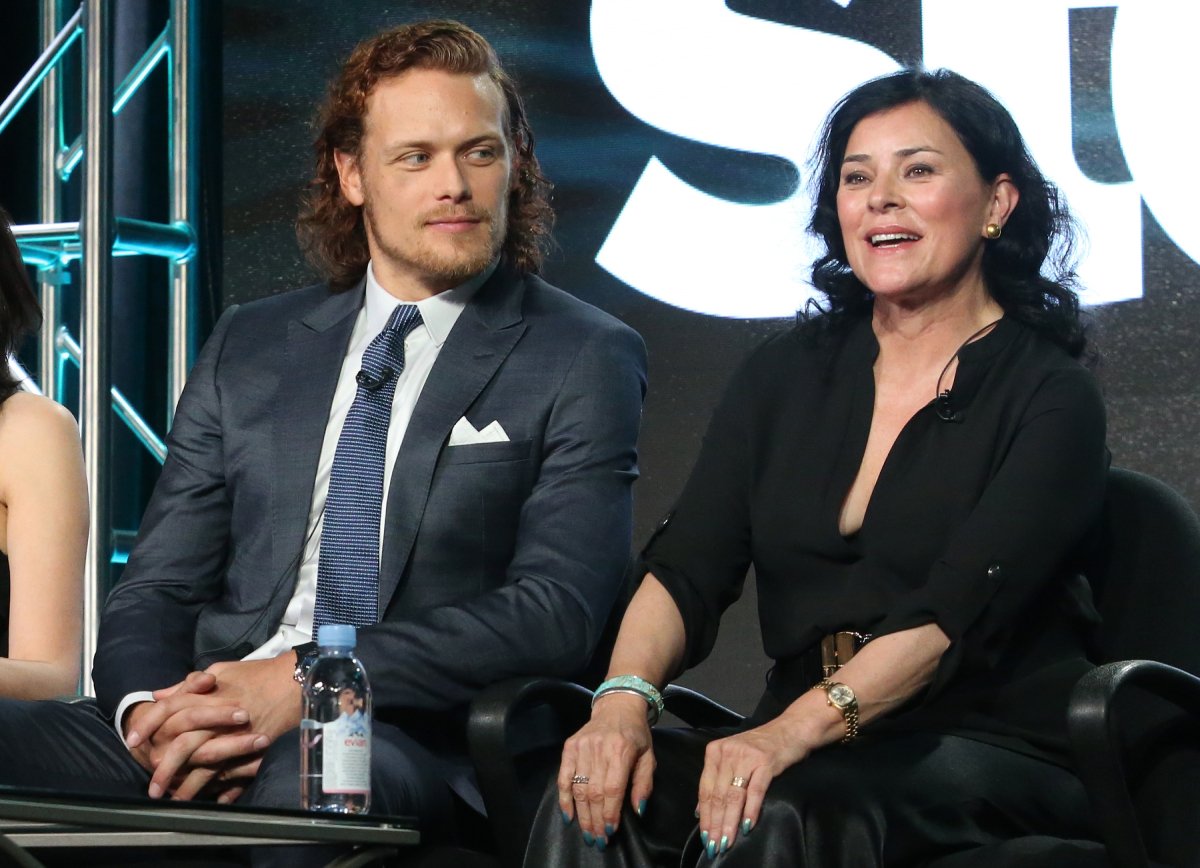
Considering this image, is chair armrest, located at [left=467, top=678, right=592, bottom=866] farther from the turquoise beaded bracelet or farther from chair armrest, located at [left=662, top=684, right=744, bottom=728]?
chair armrest, located at [left=662, top=684, right=744, bottom=728]

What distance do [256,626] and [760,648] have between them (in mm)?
1573

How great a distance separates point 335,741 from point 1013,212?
4.36 feet

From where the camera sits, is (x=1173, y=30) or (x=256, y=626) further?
(x=1173, y=30)

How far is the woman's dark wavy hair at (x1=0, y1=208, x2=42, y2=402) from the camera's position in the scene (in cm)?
297

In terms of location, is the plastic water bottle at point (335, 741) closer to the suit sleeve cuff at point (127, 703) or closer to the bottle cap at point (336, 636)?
the bottle cap at point (336, 636)

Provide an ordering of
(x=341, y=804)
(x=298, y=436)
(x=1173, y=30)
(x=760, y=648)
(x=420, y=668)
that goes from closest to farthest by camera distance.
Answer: (x=341, y=804) < (x=420, y=668) < (x=298, y=436) < (x=1173, y=30) < (x=760, y=648)

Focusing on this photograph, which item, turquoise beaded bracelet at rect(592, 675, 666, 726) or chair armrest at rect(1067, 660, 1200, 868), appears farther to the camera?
turquoise beaded bracelet at rect(592, 675, 666, 726)

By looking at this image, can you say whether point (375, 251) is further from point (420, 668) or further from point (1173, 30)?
point (1173, 30)

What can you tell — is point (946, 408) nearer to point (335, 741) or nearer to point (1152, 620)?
point (1152, 620)

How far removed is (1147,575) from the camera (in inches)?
95.3

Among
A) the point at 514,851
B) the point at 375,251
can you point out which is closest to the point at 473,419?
the point at 375,251

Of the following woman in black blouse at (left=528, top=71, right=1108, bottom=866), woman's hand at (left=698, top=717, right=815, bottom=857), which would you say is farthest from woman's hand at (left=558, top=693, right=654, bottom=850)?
woman's hand at (left=698, top=717, right=815, bottom=857)

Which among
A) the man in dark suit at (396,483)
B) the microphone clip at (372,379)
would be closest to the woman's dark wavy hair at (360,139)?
the man in dark suit at (396,483)

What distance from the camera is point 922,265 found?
2531mm
